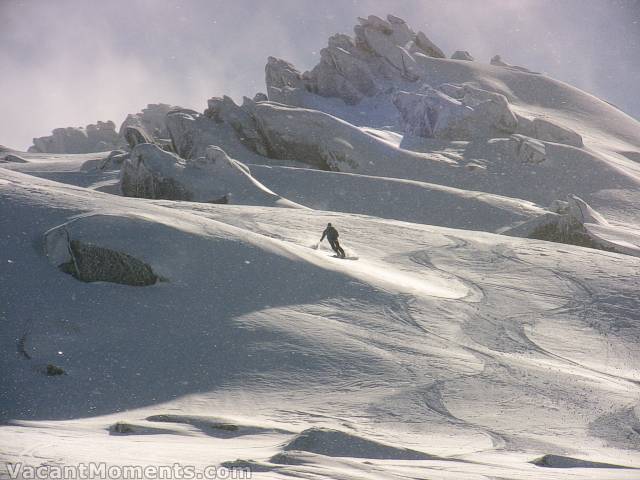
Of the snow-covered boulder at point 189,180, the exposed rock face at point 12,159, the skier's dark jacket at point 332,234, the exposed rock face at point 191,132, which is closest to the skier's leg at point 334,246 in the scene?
the skier's dark jacket at point 332,234

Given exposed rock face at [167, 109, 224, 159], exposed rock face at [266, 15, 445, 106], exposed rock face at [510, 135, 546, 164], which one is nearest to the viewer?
exposed rock face at [167, 109, 224, 159]

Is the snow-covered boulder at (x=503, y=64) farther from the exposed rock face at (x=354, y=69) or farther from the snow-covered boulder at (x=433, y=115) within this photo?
the snow-covered boulder at (x=433, y=115)

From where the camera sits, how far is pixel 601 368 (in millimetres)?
13477

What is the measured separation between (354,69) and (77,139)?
28677mm

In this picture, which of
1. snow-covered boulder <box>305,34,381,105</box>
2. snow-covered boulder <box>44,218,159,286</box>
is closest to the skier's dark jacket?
snow-covered boulder <box>44,218,159,286</box>

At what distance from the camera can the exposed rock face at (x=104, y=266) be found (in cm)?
1318

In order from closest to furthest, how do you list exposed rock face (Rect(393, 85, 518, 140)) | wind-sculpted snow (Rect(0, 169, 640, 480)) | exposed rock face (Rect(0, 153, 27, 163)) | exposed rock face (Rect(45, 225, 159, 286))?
wind-sculpted snow (Rect(0, 169, 640, 480))
exposed rock face (Rect(45, 225, 159, 286))
exposed rock face (Rect(0, 153, 27, 163))
exposed rock face (Rect(393, 85, 518, 140))

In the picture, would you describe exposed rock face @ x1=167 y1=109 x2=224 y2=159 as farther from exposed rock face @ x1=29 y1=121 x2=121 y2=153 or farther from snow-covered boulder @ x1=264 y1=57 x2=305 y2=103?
exposed rock face @ x1=29 y1=121 x2=121 y2=153

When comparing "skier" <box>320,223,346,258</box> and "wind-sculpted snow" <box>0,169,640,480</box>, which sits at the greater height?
"skier" <box>320,223,346,258</box>

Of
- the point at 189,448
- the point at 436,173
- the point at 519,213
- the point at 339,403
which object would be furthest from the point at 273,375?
the point at 436,173

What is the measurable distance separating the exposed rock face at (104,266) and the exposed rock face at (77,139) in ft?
184

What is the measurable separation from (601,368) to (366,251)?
6.92 metres

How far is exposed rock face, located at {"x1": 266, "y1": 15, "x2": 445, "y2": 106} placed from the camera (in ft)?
169

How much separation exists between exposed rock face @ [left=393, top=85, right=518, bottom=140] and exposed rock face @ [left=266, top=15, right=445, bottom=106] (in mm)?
7427
